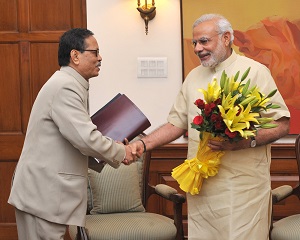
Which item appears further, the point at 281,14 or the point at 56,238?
the point at 281,14

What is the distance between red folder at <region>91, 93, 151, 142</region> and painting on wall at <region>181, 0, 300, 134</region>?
63.9 inches

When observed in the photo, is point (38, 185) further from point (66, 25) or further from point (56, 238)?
point (66, 25)

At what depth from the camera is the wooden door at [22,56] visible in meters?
5.80

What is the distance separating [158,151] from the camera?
568 centimetres

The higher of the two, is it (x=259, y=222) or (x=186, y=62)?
(x=186, y=62)

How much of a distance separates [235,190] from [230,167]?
0.38 feet

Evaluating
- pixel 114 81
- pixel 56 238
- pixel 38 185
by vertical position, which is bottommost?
pixel 56 238

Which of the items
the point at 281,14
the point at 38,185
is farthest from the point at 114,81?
the point at 38,185

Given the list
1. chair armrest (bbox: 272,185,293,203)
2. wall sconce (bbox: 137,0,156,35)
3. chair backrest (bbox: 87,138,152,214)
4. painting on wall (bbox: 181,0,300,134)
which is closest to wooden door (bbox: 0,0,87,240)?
wall sconce (bbox: 137,0,156,35)

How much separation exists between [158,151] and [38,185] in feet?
6.77

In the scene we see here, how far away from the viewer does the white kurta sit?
12.2 feet

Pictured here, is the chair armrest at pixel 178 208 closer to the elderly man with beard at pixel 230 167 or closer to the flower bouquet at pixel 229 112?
the elderly man with beard at pixel 230 167

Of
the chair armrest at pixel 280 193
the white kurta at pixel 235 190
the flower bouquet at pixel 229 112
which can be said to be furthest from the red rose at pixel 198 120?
the chair armrest at pixel 280 193

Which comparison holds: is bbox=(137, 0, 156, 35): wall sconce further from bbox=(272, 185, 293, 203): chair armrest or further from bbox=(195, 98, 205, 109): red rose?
bbox=(195, 98, 205, 109): red rose
